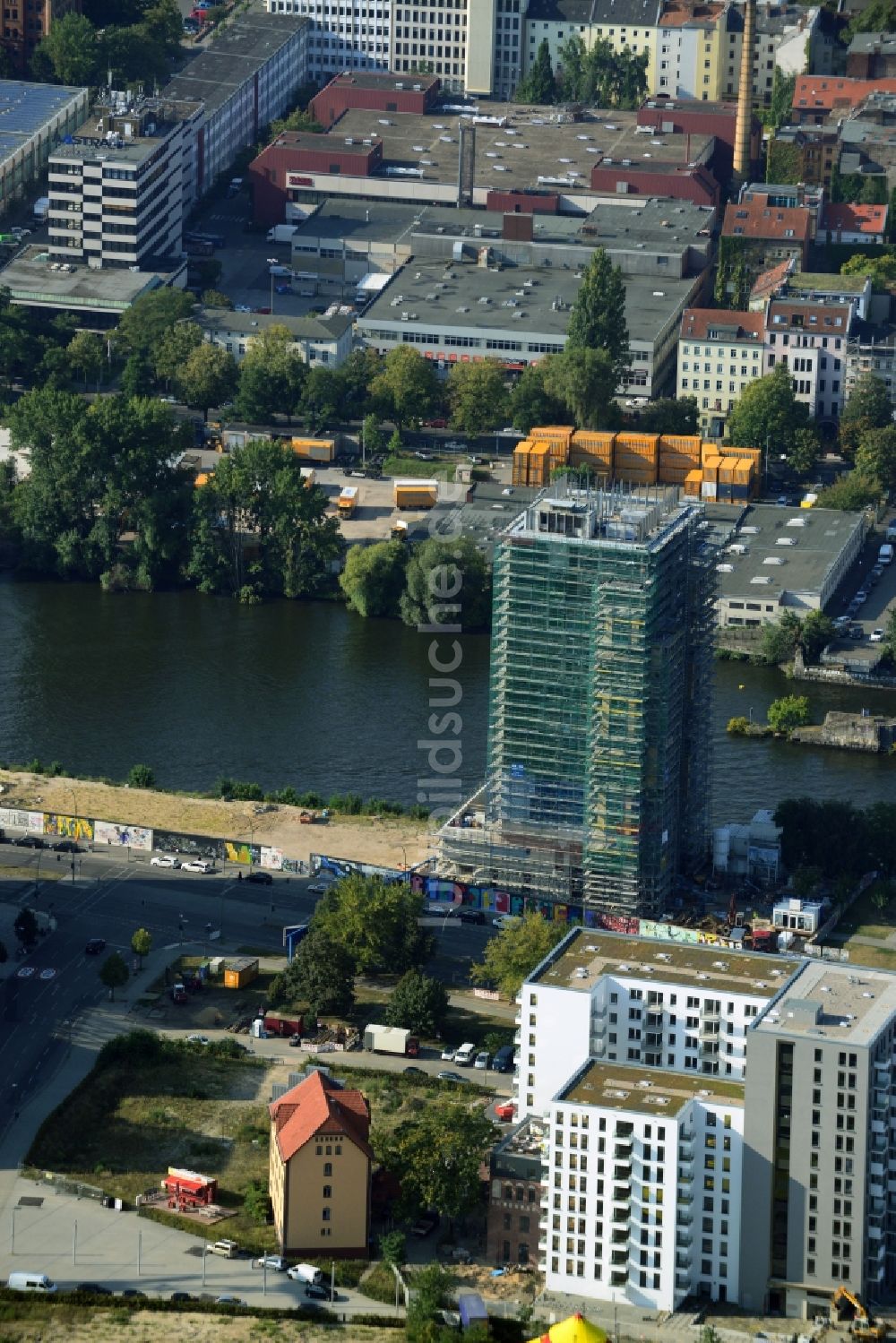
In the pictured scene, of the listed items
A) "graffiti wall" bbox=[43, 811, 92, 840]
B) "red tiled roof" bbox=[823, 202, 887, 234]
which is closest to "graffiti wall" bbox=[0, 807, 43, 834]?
"graffiti wall" bbox=[43, 811, 92, 840]

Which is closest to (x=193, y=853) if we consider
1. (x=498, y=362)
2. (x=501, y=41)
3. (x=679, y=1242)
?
(x=679, y=1242)

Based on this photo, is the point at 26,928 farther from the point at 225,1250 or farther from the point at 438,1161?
the point at 438,1161

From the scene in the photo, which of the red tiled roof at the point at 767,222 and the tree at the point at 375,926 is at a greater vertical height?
the red tiled roof at the point at 767,222

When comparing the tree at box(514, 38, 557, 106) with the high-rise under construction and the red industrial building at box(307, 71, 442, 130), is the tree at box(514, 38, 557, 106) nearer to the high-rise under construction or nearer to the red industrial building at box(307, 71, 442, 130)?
the red industrial building at box(307, 71, 442, 130)

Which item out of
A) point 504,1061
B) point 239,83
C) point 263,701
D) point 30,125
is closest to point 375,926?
point 504,1061

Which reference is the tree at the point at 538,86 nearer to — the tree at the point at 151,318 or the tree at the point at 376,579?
the tree at the point at 151,318

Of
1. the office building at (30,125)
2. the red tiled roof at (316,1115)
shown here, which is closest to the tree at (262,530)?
the office building at (30,125)
